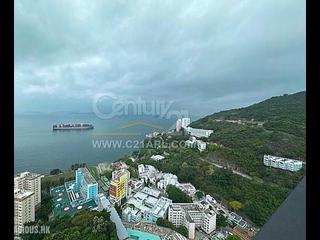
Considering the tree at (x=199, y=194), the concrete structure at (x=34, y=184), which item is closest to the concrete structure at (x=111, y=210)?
the concrete structure at (x=34, y=184)

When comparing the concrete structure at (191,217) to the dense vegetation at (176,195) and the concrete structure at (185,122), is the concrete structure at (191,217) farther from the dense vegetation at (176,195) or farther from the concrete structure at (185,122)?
the concrete structure at (185,122)

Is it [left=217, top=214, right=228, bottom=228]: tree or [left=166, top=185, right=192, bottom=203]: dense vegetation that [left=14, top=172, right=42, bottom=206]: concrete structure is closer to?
[left=166, top=185, right=192, bottom=203]: dense vegetation

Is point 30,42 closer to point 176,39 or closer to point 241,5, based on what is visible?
point 176,39

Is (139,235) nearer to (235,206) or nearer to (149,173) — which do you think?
(149,173)

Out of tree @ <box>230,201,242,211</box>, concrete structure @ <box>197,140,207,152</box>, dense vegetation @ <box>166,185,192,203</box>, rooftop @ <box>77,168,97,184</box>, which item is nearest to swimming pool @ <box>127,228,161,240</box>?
dense vegetation @ <box>166,185,192,203</box>

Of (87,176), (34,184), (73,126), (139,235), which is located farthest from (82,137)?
(139,235)

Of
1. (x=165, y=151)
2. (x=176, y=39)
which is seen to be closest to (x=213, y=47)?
(x=176, y=39)
